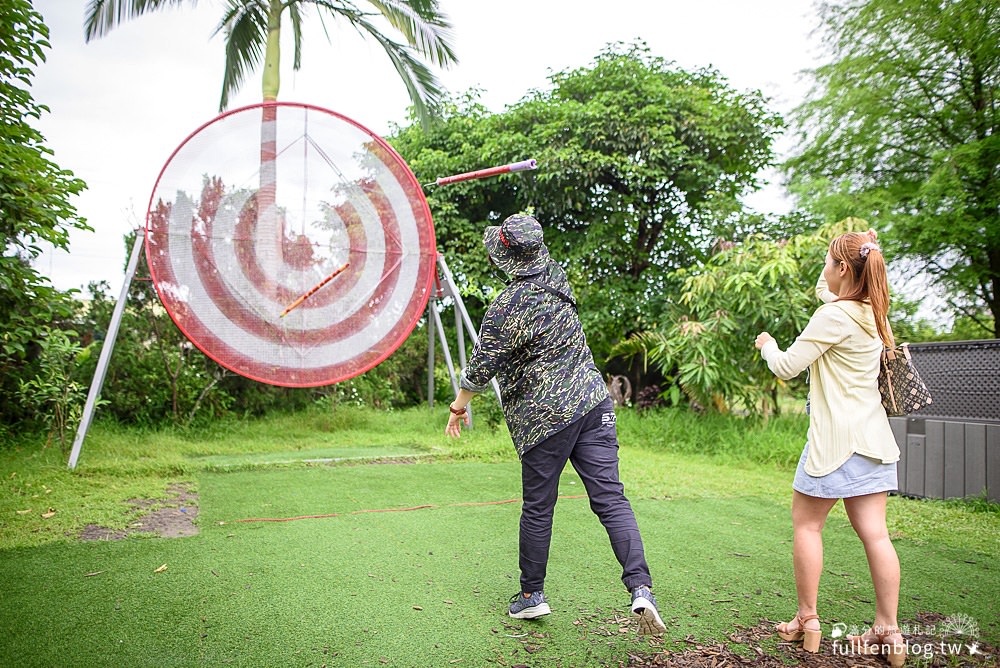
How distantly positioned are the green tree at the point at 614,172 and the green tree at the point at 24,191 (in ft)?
15.7

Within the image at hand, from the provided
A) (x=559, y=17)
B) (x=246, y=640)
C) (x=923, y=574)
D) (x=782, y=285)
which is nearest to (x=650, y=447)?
(x=782, y=285)

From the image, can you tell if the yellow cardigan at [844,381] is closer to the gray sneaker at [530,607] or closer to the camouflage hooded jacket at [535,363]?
the camouflage hooded jacket at [535,363]

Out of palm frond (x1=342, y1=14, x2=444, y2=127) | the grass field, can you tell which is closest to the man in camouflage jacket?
the grass field

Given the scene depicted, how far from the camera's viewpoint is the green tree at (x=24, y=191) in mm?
4273

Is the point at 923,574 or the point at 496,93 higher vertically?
the point at 496,93

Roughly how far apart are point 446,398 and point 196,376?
11.2ft

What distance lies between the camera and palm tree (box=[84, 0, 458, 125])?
6871mm

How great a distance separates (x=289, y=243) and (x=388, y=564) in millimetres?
2798

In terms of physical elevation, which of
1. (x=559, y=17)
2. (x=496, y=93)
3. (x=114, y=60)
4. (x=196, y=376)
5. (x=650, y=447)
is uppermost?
(x=559, y=17)

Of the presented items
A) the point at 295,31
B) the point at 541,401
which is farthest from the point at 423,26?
the point at 541,401

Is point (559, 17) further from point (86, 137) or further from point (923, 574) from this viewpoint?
point (923, 574)

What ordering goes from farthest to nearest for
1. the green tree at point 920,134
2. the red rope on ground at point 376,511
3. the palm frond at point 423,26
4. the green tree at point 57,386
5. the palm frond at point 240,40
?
the palm frond at point 240,40 → the palm frond at point 423,26 → the green tree at point 920,134 → the green tree at point 57,386 → the red rope on ground at point 376,511

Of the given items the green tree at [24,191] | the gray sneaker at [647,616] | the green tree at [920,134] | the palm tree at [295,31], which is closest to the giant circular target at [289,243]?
the green tree at [24,191]

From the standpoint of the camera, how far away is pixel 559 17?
10.0 metres
